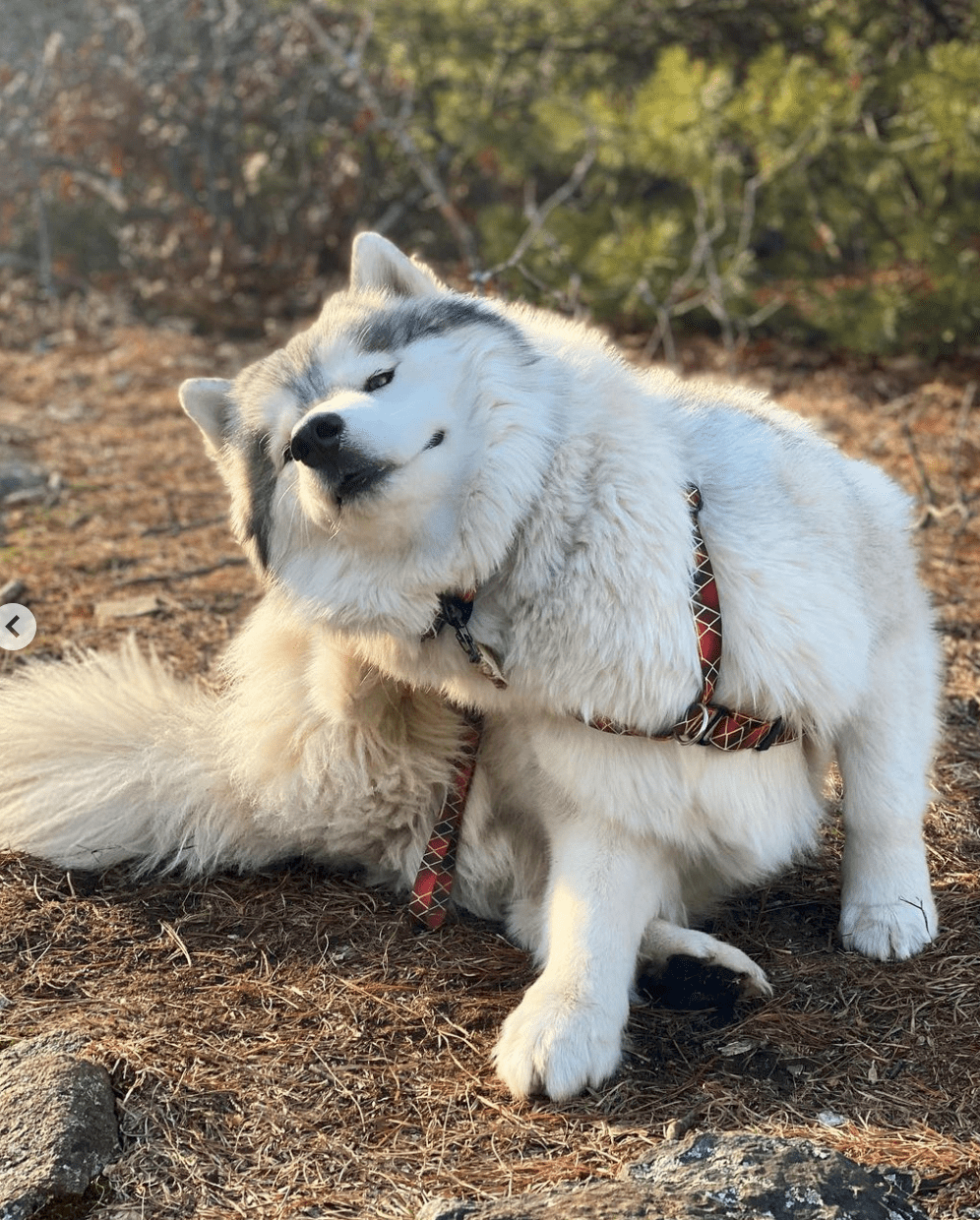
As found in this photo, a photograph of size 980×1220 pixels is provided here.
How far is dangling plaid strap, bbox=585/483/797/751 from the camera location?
7.39ft

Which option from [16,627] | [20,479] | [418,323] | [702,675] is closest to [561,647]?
[702,675]

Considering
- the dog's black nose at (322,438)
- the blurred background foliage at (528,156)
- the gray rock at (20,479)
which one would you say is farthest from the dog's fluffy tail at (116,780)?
the gray rock at (20,479)

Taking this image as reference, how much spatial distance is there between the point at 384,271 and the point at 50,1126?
1.70 metres

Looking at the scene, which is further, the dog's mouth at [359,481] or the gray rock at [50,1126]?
the dog's mouth at [359,481]

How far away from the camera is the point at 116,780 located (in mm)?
2920

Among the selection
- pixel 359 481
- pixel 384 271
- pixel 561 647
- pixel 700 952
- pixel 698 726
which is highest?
pixel 384 271

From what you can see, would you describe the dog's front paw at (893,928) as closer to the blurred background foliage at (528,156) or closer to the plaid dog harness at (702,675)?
the plaid dog harness at (702,675)

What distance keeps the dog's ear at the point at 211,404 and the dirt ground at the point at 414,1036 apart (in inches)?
41.7

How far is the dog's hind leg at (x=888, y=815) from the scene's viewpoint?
2488 millimetres

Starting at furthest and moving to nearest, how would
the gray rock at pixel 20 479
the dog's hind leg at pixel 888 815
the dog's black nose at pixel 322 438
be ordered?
the gray rock at pixel 20 479 → the dog's hind leg at pixel 888 815 → the dog's black nose at pixel 322 438

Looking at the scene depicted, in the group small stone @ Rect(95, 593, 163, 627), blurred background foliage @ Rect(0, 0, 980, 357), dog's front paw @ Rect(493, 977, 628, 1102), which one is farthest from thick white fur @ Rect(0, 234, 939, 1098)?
blurred background foliage @ Rect(0, 0, 980, 357)

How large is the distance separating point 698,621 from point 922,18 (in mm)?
5345

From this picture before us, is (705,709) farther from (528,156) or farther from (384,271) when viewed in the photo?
(528,156)

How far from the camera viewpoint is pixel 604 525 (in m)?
2.24
